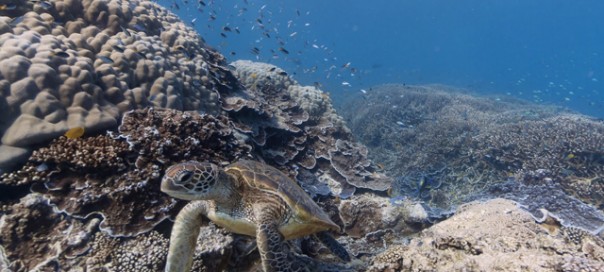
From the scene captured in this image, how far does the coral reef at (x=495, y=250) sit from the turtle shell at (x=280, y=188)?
0.78m

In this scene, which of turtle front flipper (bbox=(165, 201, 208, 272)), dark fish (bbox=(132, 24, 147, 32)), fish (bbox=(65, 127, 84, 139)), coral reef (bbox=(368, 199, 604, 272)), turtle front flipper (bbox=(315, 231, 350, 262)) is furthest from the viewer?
dark fish (bbox=(132, 24, 147, 32))

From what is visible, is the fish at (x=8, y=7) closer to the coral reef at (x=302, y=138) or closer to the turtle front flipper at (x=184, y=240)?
the coral reef at (x=302, y=138)

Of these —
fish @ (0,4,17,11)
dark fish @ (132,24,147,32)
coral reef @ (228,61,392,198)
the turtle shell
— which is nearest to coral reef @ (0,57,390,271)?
the turtle shell

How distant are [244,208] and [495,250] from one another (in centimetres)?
235

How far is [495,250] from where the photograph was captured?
104 inches

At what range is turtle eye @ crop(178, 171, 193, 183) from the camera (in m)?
2.93

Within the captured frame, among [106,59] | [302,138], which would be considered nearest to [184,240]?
[106,59]

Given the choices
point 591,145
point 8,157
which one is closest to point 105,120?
point 8,157

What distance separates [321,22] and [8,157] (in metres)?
203

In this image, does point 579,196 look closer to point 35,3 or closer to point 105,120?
point 105,120

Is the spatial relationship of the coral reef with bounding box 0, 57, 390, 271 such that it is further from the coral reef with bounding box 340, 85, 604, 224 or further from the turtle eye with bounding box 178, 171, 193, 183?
the coral reef with bounding box 340, 85, 604, 224

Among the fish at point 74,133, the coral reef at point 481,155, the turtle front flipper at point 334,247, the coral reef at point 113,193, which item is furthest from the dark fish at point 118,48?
the coral reef at point 481,155

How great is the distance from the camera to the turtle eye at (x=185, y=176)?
293 centimetres

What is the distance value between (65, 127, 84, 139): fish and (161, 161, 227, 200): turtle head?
7.14ft
